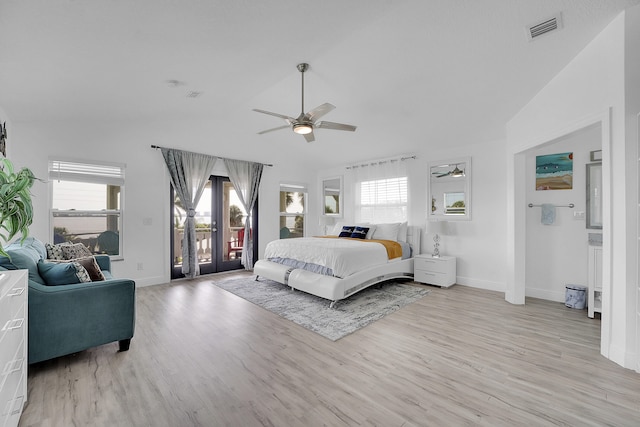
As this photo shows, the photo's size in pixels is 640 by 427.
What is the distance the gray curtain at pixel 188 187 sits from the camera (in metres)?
4.96

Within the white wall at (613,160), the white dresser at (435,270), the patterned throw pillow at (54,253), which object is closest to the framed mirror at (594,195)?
the white wall at (613,160)

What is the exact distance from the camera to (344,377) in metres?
2.09

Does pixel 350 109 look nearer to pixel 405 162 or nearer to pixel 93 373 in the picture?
pixel 405 162

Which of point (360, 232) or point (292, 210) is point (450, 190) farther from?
point (292, 210)

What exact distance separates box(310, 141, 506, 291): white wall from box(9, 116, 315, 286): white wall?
4.44 metres

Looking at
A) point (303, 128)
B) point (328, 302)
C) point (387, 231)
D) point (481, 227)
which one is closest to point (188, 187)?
point (303, 128)

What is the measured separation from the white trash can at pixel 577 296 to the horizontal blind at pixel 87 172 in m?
6.53

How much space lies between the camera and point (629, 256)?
221cm

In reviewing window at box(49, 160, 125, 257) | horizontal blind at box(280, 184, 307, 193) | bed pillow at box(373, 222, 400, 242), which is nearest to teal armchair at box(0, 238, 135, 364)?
window at box(49, 160, 125, 257)

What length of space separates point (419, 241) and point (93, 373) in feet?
15.6

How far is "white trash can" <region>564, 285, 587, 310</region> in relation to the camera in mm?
3494

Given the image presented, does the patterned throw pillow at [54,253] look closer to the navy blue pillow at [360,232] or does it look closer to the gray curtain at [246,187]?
the gray curtain at [246,187]

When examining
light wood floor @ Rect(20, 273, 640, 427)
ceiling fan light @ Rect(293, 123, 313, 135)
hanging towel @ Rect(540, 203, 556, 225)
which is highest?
ceiling fan light @ Rect(293, 123, 313, 135)

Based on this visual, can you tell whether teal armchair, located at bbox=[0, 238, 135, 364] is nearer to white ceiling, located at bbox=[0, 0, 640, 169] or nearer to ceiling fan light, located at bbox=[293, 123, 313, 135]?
white ceiling, located at bbox=[0, 0, 640, 169]
